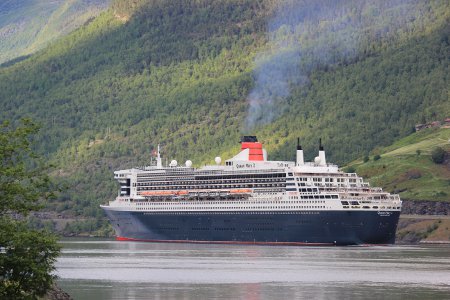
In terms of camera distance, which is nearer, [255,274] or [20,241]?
[20,241]

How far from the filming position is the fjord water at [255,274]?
111438mm

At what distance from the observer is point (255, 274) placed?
133 metres

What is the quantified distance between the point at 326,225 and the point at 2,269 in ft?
424

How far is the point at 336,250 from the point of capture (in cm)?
18712

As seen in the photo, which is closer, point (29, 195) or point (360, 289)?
point (29, 195)

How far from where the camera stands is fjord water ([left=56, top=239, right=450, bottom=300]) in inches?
4387

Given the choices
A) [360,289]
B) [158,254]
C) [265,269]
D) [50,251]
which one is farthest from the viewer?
[158,254]

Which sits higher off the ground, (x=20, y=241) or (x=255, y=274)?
(x=20, y=241)

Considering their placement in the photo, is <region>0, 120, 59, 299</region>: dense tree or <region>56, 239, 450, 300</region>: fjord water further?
<region>56, 239, 450, 300</region>: fjord water

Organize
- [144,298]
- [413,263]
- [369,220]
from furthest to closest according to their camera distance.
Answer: [369,220], [413,263], [144,298]

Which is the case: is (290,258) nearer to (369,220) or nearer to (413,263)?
(413,263)

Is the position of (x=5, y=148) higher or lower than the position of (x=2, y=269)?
higher

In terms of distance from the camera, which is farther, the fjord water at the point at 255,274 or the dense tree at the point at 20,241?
the fjord water at the point at 255,274

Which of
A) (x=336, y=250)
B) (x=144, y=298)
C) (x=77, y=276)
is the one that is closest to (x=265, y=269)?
(x=77, y=276)
